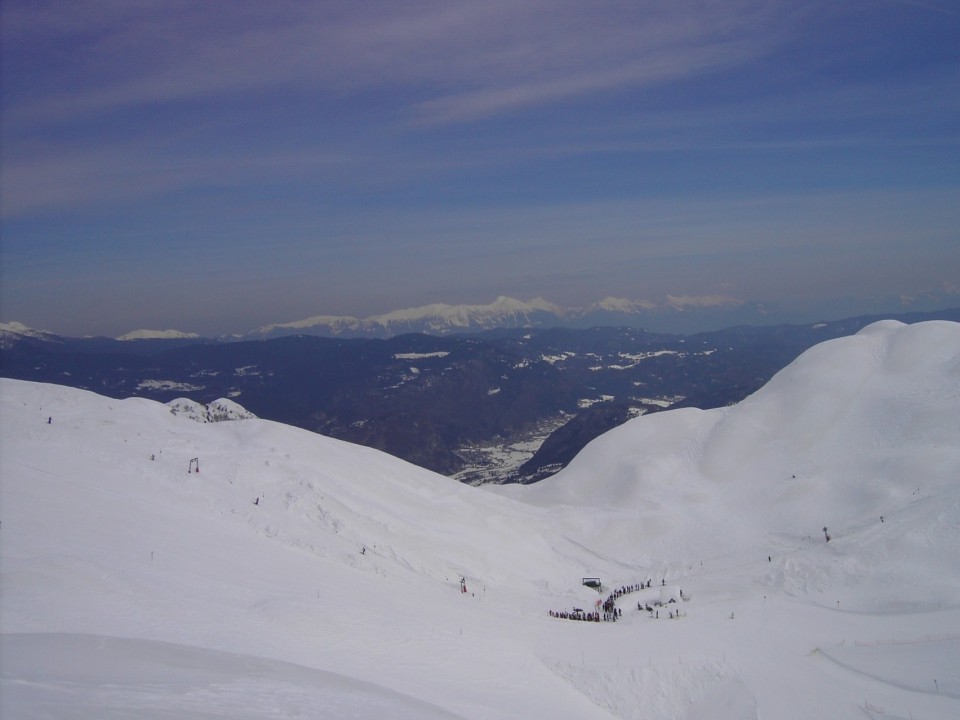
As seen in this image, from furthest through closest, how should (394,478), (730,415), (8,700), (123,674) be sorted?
(730,415) → (394,478) → (123,674) → (8,700)

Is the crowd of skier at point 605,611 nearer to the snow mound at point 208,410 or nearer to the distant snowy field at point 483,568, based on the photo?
the distant snowy field at point 483,568

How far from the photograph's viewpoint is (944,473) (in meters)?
44.2

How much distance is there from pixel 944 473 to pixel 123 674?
50.7 m

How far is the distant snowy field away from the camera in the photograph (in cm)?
1605

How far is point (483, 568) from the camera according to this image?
3934 centimetres

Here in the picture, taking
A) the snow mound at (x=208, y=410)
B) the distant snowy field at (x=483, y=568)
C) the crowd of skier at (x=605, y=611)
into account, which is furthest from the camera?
the snow mound at (x=208, y=410)

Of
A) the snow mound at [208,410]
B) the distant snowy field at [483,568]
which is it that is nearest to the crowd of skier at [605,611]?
the distant snowy field at [483,568]

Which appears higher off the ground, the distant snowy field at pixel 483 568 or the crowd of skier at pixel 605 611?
the distant snowy field at pixel 483 568

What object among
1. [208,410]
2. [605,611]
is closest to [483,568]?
[605,611]

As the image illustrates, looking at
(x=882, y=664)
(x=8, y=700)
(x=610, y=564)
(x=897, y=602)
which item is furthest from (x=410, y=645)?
(x=610, y=564)

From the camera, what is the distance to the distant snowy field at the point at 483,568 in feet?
52.6

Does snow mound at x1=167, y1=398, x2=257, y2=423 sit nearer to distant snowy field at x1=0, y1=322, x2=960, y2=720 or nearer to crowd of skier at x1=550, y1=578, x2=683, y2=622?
distant snowy field at x1=0, y1=322, x2=960, y2=720

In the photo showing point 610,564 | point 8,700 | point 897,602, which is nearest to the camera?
point 8,700

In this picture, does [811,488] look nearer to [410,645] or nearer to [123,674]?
[410,645]
